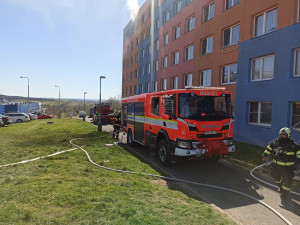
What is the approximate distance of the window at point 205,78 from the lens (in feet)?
62.0

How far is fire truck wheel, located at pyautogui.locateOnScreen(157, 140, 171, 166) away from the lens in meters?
8.19

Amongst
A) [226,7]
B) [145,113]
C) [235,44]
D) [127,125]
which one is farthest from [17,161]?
[226,7]

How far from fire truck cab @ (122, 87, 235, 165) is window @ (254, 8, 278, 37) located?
24.9 ft

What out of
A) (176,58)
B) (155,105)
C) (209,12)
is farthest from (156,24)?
(155,105)

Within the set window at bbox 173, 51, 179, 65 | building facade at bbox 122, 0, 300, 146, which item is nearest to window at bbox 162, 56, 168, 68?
building facade at bbox 122, 0, 300, 146

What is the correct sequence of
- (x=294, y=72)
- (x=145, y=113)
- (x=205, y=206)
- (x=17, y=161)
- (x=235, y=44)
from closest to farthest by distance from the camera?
(x=205, y=206)
(x=17, y=161)
(x=145, y=113)
(x=294, y=72)
(x=235, y=44)

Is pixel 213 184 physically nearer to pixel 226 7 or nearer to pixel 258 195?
pixel 258 195

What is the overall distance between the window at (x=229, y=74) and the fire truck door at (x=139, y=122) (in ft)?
26.0

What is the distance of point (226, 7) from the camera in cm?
1689

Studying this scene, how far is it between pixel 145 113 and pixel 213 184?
4855mm

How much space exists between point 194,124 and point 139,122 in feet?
14.2

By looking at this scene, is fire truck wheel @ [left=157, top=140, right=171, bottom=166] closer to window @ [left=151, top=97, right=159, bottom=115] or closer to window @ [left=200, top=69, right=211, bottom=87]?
window @ [left=151, top=97, right=159, bottom=115]

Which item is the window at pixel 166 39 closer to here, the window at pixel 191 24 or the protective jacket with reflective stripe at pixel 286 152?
the window at pixel 191 24

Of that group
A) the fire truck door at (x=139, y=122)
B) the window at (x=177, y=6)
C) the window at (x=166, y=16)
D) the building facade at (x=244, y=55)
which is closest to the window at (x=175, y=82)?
the building facade at (x=244, y=55)
